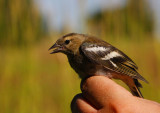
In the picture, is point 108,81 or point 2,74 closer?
point 108,81

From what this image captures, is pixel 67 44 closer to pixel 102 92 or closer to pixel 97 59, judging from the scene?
pixel 97 59

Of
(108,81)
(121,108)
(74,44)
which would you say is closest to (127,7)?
(74,44)

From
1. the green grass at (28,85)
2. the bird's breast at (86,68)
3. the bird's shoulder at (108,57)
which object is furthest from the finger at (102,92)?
the green grass at (28,85)

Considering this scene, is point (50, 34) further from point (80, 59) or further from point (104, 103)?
point (104, 103)

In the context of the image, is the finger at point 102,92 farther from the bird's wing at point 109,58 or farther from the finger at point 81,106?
the bird's wing at point 109,58

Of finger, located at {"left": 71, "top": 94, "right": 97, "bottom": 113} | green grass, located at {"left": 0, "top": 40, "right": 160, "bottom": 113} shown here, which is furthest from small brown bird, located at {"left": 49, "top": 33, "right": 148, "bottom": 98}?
finger, located at {"left": 71, "top": 94, "right": 97, "bottom": 113}

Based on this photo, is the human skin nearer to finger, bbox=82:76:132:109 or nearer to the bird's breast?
finger, bbox=82:76:132:109
